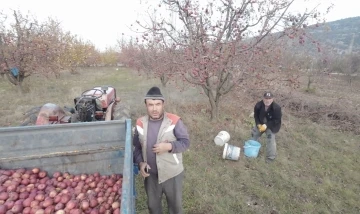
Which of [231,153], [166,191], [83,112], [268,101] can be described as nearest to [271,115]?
[268,101]

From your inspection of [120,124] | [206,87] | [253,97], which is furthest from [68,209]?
[253,97]

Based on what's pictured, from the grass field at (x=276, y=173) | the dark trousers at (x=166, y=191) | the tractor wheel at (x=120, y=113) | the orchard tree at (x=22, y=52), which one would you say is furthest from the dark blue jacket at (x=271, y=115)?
the orchard tree at (x=22, y=52)

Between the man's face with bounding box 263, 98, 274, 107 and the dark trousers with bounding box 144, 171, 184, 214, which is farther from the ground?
the man's face with bounding box 263, 98, 274, 107

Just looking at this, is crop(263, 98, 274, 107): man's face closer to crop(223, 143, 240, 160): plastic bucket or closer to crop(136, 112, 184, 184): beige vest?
crop(223, 143, 240, 160): plastic bucket

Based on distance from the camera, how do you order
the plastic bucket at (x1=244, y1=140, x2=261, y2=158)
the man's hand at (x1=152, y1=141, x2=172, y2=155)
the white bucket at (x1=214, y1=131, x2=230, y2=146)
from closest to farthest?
the man's hand at (x1=152, y1=141, x2=172, y2=155) < the plastic bucket at (x1=244, y1=140, x2=261, y2=158) < the white bucket at (x1=214, y1=131, x2=230, y2=146)

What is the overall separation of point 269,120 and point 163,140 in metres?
2.85

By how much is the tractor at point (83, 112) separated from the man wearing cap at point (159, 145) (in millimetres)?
2003

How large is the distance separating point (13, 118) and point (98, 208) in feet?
19.3

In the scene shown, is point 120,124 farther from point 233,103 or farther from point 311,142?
point 233,103

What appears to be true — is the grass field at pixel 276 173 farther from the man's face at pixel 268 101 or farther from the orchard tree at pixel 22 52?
the orchard tree at pixel 22 52

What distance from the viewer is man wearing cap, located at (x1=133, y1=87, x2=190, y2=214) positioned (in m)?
2.08

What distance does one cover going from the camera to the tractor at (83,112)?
12.2 feet

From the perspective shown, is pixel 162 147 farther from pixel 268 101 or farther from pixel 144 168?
pixel 268 101

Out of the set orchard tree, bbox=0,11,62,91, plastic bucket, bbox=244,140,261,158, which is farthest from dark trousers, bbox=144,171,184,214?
orchard tree, bbox=0,11,62,91
